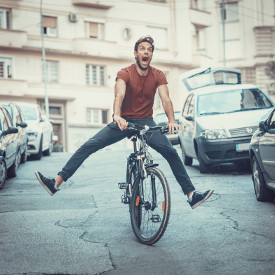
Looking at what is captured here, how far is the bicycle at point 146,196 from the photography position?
601 centimetres

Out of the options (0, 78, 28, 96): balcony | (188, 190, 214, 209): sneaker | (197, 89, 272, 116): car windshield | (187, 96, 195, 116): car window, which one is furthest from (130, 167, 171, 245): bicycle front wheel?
(0, 78, 28, 96): balcony

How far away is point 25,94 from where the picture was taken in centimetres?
3881

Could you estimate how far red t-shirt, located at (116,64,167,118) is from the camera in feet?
21.8

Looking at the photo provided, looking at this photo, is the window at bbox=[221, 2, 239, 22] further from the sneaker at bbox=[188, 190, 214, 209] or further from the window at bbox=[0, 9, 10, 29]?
the sneaker at bbox=[188, 190, 214, 209]

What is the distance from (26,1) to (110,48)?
5.92 meters

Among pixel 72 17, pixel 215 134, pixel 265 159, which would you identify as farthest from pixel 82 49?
pixel 265 159

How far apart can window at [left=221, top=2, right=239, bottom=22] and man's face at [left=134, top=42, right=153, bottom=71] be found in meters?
47.5

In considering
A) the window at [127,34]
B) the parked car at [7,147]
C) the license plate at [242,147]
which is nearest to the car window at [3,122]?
the parked car at [7,147]

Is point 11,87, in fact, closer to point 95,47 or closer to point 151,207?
point 95,47

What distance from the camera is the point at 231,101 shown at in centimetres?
1416

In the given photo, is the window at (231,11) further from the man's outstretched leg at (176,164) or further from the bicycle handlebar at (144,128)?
the bicycle handlebar at (144,128)

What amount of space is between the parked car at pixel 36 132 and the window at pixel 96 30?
20285 millimetres

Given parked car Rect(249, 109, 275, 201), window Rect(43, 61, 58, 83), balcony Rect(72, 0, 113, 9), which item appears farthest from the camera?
balcony Rect(72, 0, 113, 9)

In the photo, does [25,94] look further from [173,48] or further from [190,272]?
[190,272]
